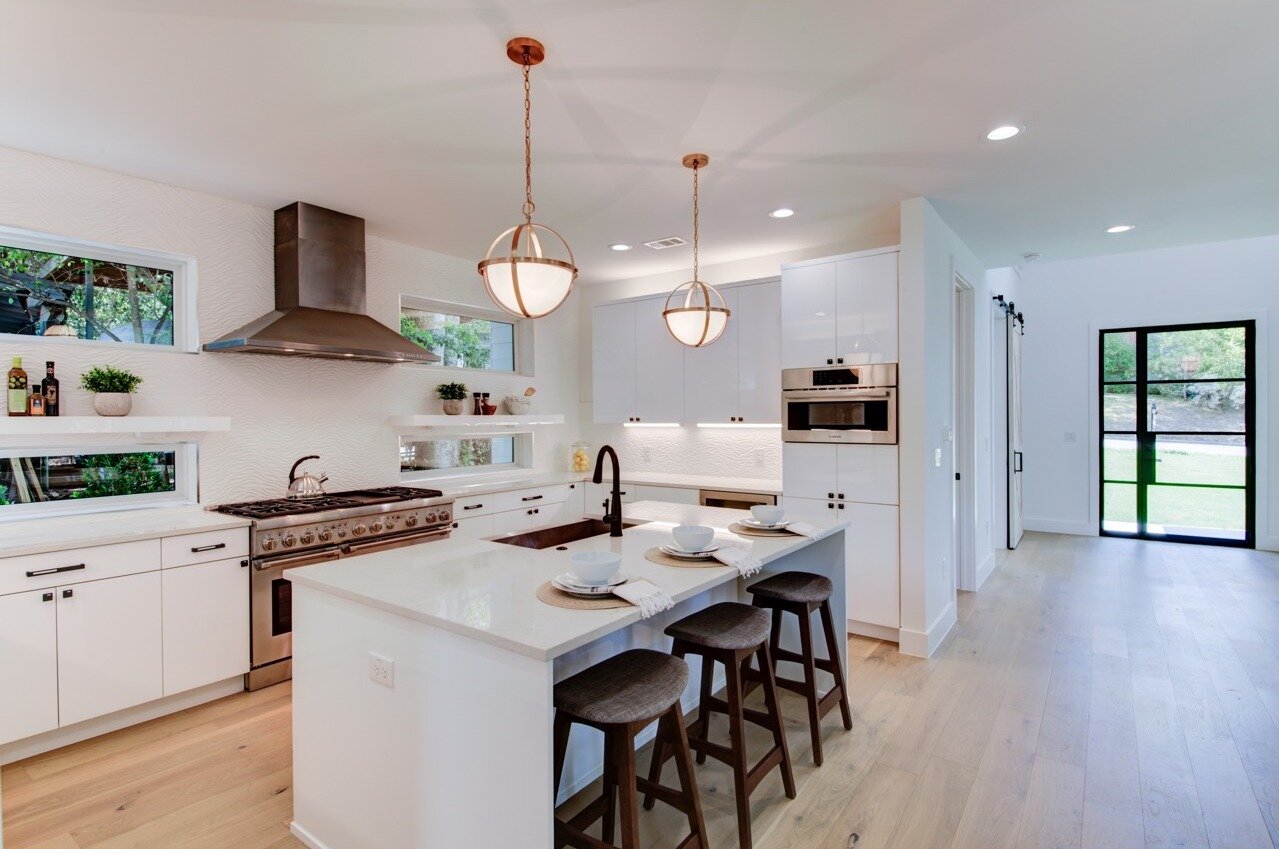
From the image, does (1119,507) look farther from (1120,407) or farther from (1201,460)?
(1120,407)

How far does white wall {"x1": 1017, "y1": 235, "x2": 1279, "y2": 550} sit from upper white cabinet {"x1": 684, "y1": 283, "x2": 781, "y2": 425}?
4392mm

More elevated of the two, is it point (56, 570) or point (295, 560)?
point (56, 570)

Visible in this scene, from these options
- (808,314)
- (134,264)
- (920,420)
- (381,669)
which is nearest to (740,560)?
(381,669)

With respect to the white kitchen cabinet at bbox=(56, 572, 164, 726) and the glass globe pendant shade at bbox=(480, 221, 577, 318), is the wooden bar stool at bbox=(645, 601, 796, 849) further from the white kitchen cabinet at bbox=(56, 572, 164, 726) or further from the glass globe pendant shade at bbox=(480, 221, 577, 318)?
the white kitchen cabinet at bbox=(56, 572, 164, 726)

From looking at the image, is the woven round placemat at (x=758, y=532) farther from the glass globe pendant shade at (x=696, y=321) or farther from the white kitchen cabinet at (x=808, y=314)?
the white kitchen cabinet at (x=808, y=314)

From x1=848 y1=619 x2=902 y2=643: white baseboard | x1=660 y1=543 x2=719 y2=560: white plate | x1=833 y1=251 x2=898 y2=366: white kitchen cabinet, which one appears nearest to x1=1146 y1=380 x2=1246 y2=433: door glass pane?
x1=833 y1=251 x2=898 y2=366: white kitchen cabinet

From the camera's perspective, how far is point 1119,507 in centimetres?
690

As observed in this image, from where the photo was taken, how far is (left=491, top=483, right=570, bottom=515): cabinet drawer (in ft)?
15.2

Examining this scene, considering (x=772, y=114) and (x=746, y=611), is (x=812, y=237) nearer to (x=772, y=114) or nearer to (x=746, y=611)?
(x=772, y=114)

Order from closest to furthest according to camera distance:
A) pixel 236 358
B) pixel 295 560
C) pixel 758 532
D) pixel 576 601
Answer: pixel 576 601
pixel 758 532
pixel 295 560
pixel 236 358

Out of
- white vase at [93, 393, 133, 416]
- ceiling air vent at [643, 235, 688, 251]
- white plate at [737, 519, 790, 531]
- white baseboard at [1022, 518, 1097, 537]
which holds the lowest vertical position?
white baseboard at [1022, 518, 1097, 537]

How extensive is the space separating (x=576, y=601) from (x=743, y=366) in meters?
3.26

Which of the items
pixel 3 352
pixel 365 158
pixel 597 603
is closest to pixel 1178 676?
pixel 597 603

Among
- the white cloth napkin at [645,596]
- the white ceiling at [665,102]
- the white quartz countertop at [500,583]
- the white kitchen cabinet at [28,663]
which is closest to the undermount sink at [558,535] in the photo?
the white quartz countertop at [500,583]
